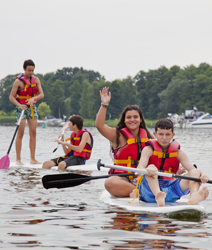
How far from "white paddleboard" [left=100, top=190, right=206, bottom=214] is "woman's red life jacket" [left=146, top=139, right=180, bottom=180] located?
422mm

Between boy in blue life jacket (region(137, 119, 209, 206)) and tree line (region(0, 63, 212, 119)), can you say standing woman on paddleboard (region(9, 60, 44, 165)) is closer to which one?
boy in blue life jacket (region(137, 119, 209, 206))

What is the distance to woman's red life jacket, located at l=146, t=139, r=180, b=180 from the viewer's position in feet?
17.3

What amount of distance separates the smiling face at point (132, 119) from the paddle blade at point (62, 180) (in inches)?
35.3

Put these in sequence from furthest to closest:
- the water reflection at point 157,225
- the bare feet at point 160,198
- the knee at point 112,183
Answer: the knee at point 112,183 → the bare feet at point 160,198 → the water reflection at point 157,225

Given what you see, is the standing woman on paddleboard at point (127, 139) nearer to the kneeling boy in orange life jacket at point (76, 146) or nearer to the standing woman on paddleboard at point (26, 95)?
the kneeling boy in orange life jacket at point (76, 146)

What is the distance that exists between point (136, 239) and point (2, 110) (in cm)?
10317

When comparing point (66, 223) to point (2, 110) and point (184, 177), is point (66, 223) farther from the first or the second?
point (2, 110)

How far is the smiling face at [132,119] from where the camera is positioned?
5910mm

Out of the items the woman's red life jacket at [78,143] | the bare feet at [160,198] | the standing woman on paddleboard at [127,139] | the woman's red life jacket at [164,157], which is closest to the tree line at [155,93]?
the woman's red life jacket at [78,143]

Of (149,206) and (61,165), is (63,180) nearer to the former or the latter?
(149,206)

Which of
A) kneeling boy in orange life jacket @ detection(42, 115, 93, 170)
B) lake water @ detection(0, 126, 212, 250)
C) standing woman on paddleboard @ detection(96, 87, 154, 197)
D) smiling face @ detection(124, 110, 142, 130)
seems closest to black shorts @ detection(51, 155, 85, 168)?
kneeling boy in orange life jacket @ detection(42, 115, 93, 170)

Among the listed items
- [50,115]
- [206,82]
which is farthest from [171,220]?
[50,115]

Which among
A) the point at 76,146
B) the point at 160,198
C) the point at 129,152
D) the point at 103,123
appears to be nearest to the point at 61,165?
the point at 76,146

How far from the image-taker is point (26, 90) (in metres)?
9.47
